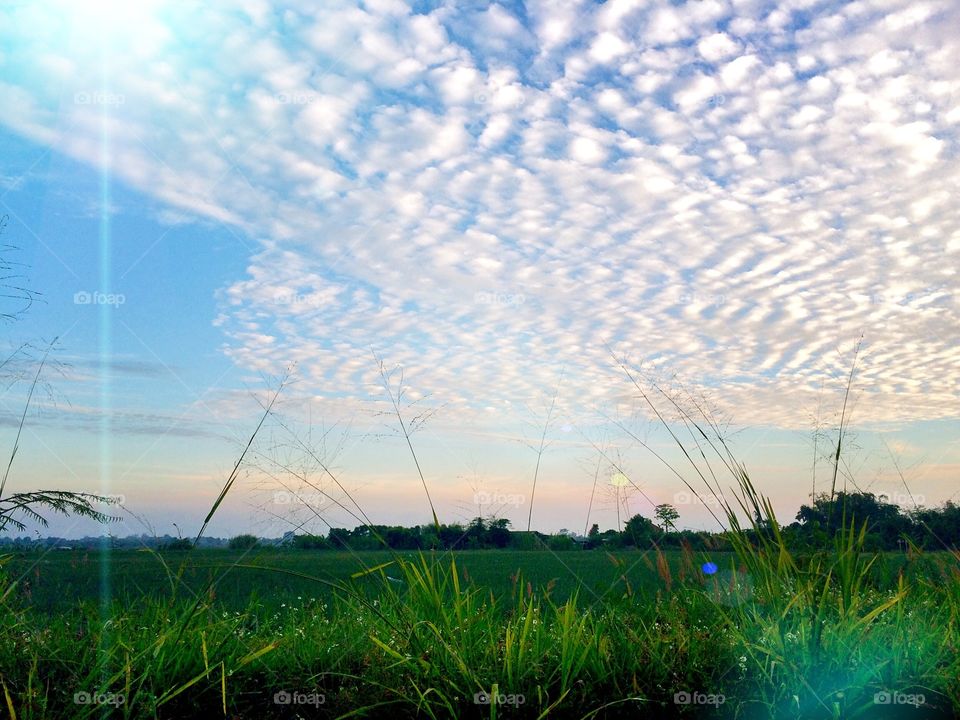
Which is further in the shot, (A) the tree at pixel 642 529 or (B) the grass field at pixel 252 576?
(A) the tree at pixel 642 529

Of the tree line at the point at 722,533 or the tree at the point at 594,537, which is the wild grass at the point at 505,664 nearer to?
the tree line at the point at 722,533

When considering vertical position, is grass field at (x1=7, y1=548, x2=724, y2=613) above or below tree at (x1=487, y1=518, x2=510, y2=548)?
below

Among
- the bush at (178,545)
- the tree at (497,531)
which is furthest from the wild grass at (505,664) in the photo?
the tree at (497,531)

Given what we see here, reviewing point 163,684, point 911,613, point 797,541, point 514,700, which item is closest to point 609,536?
point 797,541

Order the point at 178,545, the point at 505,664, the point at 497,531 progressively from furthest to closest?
1. the point at 497,531
2. the point at 178,545
3. the point at 505,664

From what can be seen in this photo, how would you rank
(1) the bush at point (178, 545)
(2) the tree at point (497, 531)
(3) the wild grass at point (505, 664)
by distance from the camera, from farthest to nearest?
(2) the tree at point (497, 531), (1) the bush at point (178, 545), (3) the wild grass at point (505, 664)

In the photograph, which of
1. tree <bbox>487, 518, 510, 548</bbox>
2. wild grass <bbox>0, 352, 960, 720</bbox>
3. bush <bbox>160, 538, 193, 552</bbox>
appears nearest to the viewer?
wild grass <bbox>0, 352, 960, 720</bbox>

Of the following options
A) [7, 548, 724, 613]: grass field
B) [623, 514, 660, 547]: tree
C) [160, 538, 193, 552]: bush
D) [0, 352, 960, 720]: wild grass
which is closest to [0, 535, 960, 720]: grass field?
[0, 352, 960, 720]: wild grass

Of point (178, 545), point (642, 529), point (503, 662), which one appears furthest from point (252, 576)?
point (503, 662)

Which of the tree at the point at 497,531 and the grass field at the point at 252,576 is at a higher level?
the tree at the point at 497,531

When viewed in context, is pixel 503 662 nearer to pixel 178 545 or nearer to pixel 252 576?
pixel 178 545

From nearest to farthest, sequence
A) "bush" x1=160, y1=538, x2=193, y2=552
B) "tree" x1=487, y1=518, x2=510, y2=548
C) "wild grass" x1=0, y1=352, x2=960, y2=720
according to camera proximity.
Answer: "wild grass" x1=0, y1=352, x2=960, y2=720, "bush" x1=160, y1=538, x2=193, y2=552, "tree" x1=487, y1=518, x2=510, y2=548

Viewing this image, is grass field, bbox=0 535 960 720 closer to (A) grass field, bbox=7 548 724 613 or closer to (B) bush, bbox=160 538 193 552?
(B) bush, bbox=160 538 193 552

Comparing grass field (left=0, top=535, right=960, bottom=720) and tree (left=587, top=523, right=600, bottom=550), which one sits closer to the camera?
grass field (left=0, top=535, right=960, bottom=720)
